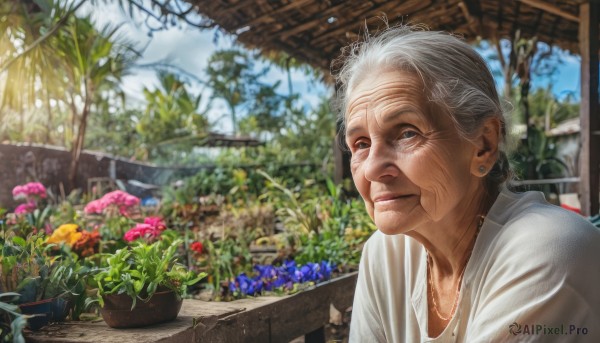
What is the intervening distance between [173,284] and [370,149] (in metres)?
0.85

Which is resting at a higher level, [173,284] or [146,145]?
[146,145]

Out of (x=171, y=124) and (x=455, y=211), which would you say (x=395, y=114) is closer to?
(x=455, y=211)

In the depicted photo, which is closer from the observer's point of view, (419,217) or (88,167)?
(419,217)

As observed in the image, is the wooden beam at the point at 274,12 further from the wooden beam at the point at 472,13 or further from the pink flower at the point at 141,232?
the pink flower at the point at 141,232

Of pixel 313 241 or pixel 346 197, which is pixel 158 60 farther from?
pixel 313 241

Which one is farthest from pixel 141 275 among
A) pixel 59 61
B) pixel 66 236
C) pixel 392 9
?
pixel 59 61

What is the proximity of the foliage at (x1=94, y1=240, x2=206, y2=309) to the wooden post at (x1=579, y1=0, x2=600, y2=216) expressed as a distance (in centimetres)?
319

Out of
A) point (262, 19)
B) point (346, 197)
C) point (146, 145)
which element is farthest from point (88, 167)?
point (262, 19)

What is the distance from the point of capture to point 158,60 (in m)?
10.5

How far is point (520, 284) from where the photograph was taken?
1.06m

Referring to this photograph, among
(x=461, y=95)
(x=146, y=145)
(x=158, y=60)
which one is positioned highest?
(x=158, y=60)

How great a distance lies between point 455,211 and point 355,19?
9.79 feet

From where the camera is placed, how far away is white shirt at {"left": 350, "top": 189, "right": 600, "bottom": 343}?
1018mm

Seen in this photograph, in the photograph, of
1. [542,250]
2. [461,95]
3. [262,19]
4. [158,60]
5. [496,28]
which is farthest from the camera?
[158,60]
